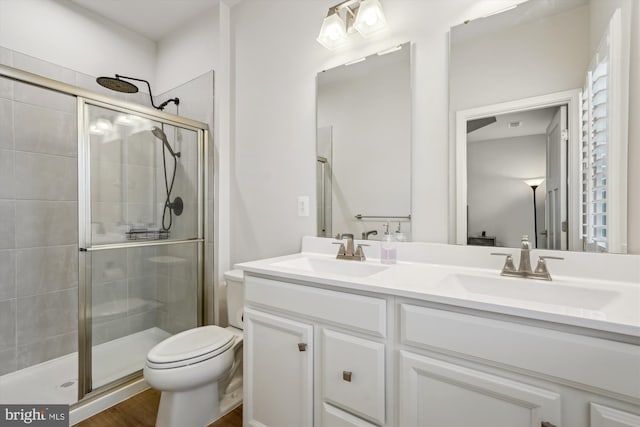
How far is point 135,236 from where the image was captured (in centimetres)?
191

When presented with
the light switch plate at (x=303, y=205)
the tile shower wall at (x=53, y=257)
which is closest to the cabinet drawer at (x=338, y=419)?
the light switch plate at (x=303, y=205)

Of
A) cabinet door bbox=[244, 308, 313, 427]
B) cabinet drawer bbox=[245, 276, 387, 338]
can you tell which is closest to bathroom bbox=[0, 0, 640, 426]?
cabinet drawer bbox=[245, 276, 387, 338]

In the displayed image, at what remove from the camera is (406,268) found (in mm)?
1289

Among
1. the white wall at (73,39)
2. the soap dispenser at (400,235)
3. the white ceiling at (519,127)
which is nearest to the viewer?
the white ceiling at (519,127)

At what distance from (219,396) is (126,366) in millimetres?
659

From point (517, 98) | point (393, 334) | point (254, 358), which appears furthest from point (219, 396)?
point (517, 98)

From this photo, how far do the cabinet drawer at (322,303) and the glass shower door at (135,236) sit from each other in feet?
3.31

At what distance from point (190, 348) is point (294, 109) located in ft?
4.72

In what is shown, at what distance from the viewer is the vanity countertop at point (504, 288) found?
28.4 inches

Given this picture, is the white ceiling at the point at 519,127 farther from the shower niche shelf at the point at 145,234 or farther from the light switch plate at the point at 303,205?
the shower niche shelf at the point at 145,234

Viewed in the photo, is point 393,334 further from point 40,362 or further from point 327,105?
point 40,362

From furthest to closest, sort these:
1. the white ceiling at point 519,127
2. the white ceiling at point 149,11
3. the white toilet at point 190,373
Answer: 1. the white ceiling at point 149,11
2. the white toilet at point 190,373
3. the white ceiling at point 519,127

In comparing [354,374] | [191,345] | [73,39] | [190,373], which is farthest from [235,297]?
[73,39]

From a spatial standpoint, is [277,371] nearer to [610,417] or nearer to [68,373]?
[610,417]
